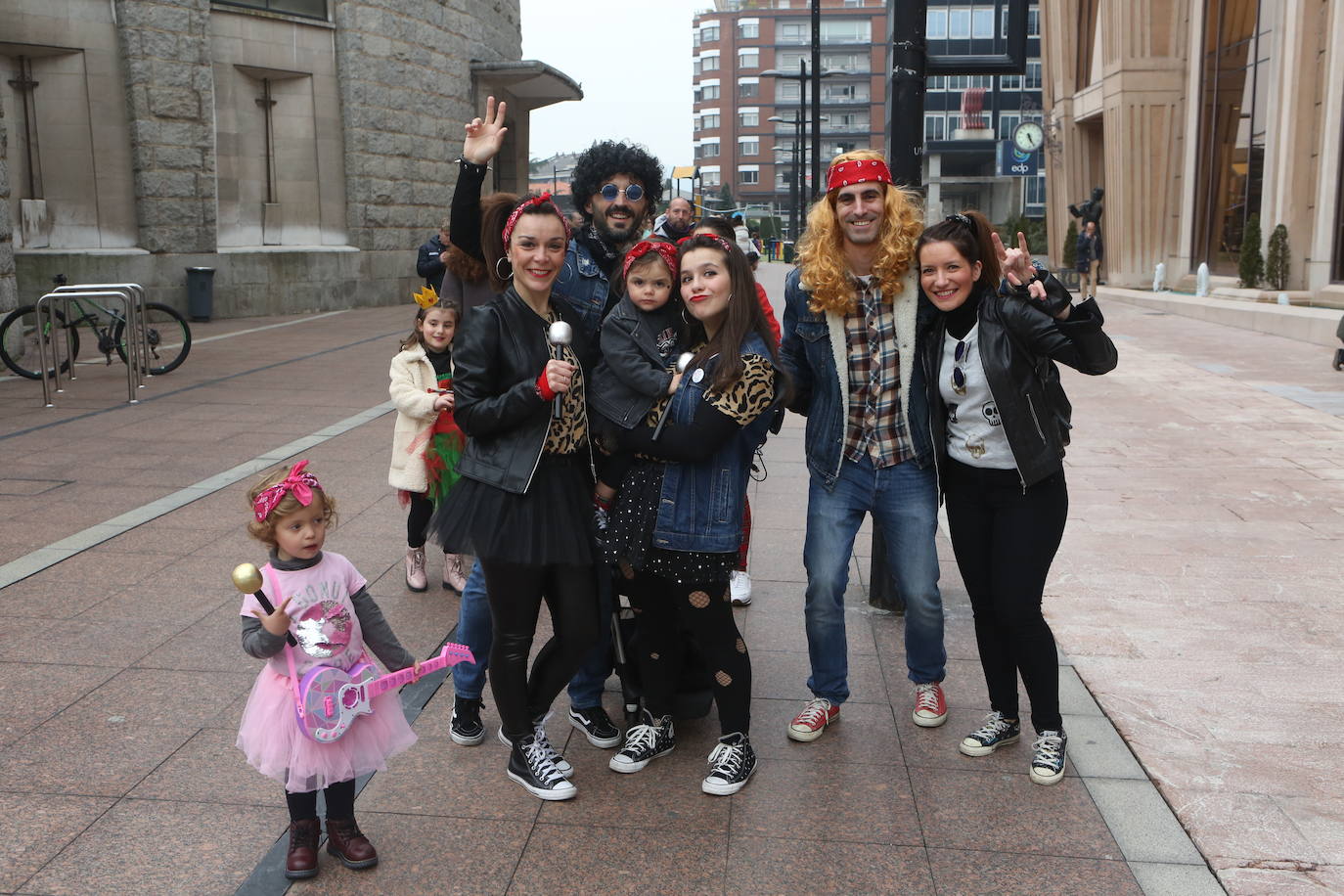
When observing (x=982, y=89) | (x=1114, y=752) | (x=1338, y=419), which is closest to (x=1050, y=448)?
(x=1114, y=752)

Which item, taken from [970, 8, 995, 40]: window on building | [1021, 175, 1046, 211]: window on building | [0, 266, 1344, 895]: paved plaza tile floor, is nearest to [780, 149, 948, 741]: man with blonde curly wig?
[0, 266, 1344, 895]: paved plaza tile floor

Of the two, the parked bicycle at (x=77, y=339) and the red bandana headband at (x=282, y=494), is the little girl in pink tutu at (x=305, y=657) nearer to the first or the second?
the red bandana headband at (x=282, y=494)

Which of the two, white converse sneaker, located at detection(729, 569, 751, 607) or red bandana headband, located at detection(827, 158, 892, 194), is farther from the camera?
white converse sneaker, located at detection(729, 569, 751, 607)

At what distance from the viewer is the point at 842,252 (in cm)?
388

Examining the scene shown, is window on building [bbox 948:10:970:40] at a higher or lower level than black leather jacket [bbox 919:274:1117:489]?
higher

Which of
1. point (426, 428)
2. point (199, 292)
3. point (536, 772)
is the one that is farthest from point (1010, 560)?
point (199, 292)

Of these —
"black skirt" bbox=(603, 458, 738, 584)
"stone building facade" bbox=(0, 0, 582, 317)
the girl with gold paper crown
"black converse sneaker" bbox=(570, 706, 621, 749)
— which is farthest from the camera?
"stone building facade" bbox=(0, 0, 582, 317)

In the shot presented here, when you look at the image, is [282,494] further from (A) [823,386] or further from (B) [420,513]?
(B) [420,513]

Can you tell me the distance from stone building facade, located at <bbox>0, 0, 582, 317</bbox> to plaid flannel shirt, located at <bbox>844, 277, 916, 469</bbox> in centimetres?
1188

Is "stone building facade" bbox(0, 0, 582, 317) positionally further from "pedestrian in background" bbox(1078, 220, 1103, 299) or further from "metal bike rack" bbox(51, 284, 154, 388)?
"pedestrian in background" bbox(1078, 220, 1103, 299)

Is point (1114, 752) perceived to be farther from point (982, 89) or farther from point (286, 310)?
point (982, 89)

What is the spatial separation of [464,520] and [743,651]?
94 cm

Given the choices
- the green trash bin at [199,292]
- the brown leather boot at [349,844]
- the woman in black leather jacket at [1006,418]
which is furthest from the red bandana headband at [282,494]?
the green trash bin at [199,292]

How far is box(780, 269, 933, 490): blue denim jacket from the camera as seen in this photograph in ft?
12.6
